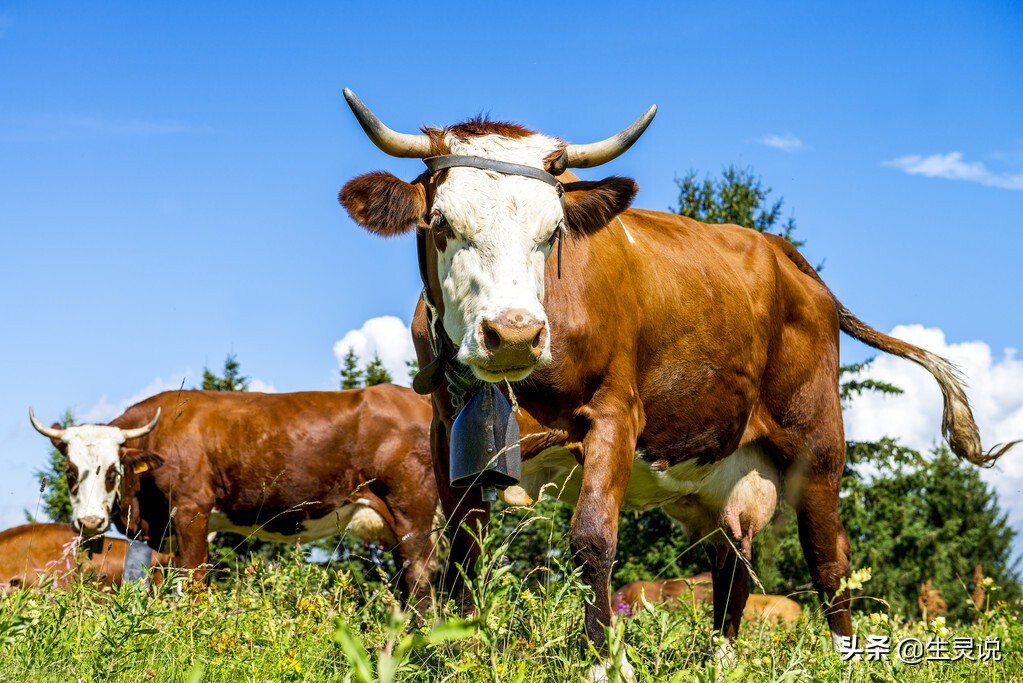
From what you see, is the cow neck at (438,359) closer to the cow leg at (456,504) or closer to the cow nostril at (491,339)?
the cow leg at (456,504)

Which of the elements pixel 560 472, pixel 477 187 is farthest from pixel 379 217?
pixel 560 472

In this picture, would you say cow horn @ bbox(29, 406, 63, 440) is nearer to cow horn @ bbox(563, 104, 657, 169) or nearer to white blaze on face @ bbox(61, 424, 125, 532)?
white blaze on face @ bbox(61, 424, 125, 532)

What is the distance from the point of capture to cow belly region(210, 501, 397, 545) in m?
12.0

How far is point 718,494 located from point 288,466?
7.05m

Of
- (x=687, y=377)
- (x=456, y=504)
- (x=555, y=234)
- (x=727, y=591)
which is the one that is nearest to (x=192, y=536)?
(x=727, y=591)

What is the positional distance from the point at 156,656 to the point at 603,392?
2189 millimetres

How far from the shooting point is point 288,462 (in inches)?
475

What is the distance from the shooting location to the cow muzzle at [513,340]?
3770mm

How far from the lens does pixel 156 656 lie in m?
3.44

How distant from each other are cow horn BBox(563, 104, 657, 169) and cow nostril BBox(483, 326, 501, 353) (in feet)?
4.20

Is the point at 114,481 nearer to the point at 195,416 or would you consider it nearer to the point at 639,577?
the point at 195,416

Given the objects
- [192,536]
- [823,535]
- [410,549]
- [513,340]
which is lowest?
[410,549]

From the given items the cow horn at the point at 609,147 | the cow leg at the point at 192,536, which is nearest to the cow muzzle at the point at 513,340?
the cow horn at the point at 609,147

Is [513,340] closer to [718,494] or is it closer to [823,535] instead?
[718,494]
